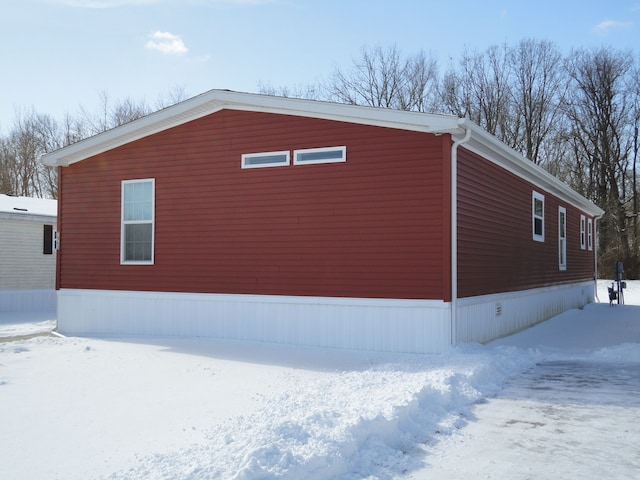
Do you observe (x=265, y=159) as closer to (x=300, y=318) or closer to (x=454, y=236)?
(x=300, y=318)

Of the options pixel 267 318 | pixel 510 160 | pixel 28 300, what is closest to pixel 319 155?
pixel 267 318

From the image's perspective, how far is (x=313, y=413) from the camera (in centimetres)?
530

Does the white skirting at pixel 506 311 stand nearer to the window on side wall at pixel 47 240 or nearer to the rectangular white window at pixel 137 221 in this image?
the rectangular white window at pixel 137 221

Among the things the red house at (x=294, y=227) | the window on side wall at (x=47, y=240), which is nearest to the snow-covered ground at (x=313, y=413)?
the red house at (x=294, y=227)

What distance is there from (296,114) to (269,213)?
5.64ft

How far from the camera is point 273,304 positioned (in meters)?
10.3

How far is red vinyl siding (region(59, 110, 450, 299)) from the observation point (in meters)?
9.29

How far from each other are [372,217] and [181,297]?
4.02m

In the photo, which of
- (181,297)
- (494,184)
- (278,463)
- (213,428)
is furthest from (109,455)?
(494,184)

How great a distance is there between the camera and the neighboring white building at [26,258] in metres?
17.8

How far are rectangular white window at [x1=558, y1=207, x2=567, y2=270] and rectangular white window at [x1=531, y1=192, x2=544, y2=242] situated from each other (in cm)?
227

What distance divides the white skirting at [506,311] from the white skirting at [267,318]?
0.71m

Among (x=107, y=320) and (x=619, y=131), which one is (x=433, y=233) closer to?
(x=107, y=320)

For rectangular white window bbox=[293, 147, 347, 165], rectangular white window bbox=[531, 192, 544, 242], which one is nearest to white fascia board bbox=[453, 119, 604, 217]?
rectangular white window bbox=[531, 192, 544, 242]
